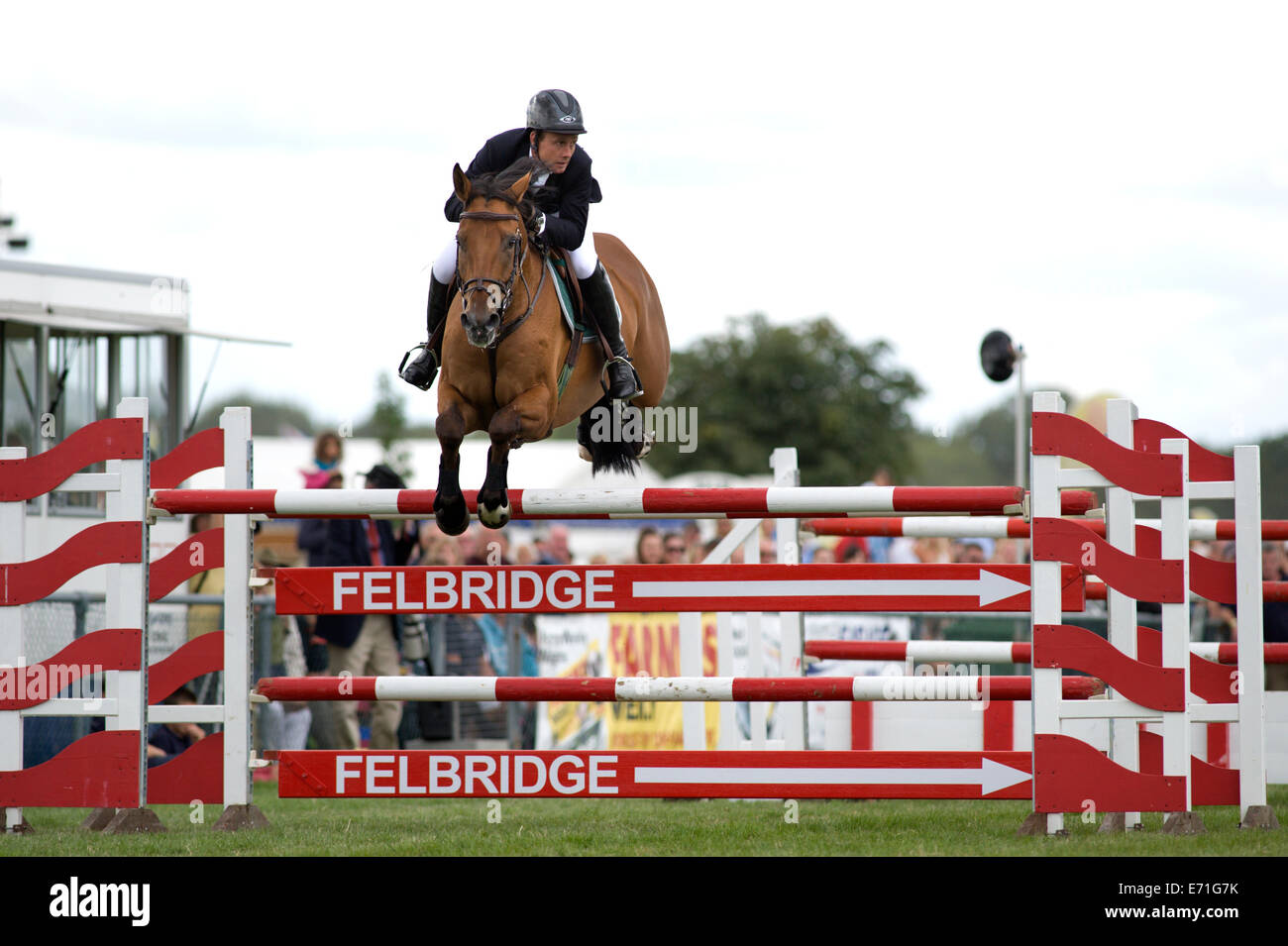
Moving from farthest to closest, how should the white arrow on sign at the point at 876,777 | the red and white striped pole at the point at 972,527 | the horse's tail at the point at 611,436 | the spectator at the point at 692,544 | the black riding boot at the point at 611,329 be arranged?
the spectator at the point at 692,544
the horse's tail at the point at 611,436
the black riding boot at the point at 611,329
the red and white striped pole at the point at 972,527
the white arrow on sign at the point at 876,777

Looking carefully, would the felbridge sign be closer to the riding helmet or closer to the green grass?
the green grass

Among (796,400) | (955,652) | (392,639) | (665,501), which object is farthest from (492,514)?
(796,400)

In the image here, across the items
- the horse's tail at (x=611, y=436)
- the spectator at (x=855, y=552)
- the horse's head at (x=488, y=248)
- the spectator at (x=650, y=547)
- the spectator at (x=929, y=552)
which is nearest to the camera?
the horse's head at (x=488, y=248)

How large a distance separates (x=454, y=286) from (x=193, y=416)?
8.75m

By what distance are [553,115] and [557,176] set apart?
0.29m

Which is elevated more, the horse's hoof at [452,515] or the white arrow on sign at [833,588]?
the horse's hoof at [452,515]

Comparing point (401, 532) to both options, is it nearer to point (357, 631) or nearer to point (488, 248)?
point (357, 631)

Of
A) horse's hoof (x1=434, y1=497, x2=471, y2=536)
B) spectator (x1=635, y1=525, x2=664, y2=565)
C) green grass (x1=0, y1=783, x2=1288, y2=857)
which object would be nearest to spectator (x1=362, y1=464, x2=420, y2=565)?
spectator (x1=635, y1=525, x2=664, y2=565)

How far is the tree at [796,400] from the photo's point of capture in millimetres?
51938

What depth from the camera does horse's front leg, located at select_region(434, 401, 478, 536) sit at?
5.48 metres

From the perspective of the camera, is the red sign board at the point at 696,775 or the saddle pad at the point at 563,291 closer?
the red sign board at the point at 696,775

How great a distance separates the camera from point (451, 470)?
5.61 m

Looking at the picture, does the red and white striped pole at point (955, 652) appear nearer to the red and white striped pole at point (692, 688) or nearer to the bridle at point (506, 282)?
the red and white striped pole at point (692, 688)

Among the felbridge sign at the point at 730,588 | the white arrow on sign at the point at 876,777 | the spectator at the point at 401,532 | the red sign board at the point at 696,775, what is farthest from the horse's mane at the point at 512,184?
the spectator at the point at 401,532
